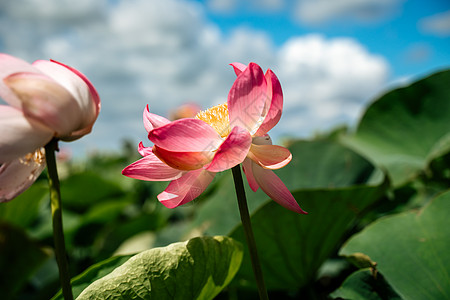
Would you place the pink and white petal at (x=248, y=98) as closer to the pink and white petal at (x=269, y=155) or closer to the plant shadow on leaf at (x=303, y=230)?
the pink and white petal at (x=269, y=155)

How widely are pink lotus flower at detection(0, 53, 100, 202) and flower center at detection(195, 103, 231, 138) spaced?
153mm

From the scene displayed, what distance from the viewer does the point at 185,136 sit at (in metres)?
0.40

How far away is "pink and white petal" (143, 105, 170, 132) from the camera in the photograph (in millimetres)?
477

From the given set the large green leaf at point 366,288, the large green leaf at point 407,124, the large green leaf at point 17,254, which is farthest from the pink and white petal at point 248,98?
the large green leaf at point 407,124

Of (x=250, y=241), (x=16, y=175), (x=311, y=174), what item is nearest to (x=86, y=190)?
(x=311, y=174)

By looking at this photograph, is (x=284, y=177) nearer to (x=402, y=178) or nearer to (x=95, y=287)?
(x=402, y=178)

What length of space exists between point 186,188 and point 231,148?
101mm

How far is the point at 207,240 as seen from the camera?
51 centimetres

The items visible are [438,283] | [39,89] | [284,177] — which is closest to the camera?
[39,89]

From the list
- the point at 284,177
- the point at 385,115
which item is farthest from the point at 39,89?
the point at 385,115

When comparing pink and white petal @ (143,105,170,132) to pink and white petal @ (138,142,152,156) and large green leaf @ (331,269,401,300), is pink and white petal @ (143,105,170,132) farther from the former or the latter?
large green leaf @ (331,269,401,300)

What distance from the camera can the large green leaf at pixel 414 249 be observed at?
0.62 metres

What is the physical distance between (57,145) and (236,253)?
0.96 feet

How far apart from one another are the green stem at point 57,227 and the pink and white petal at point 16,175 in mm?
63
